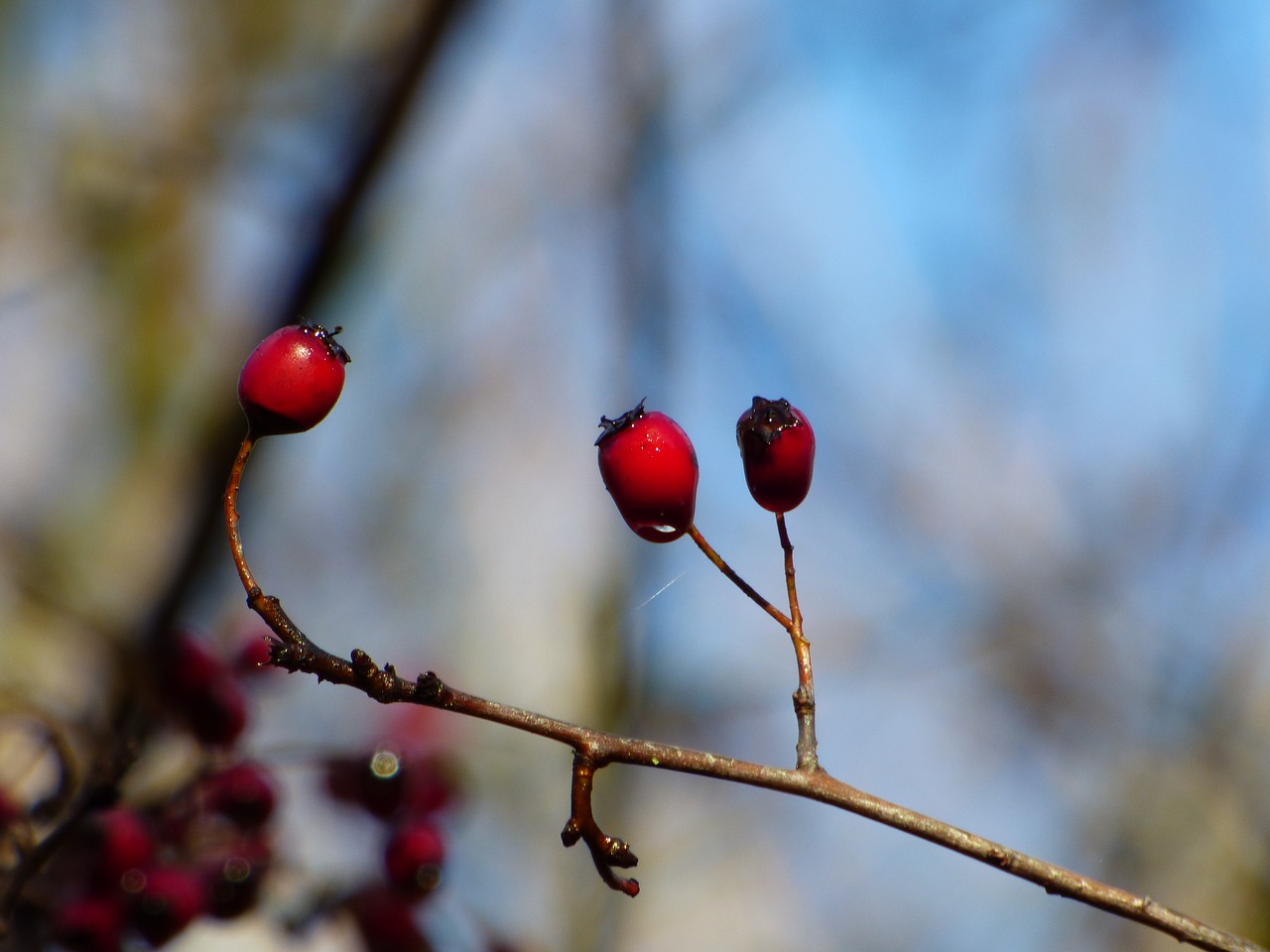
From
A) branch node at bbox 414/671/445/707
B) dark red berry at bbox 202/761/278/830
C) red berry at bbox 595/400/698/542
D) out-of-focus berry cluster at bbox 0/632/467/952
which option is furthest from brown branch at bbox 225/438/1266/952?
dark red berry at bbox 202/761/278/830

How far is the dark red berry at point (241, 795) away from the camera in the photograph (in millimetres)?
1706

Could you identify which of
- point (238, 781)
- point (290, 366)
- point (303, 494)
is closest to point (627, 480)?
point (290, 366)

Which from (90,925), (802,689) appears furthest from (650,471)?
(90,925)

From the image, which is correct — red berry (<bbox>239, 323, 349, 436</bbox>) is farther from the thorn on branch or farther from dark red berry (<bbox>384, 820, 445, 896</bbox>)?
dark red berry (<bbox>384, 820, 445, 896</bbox>)

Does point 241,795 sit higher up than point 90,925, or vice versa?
point 241,795

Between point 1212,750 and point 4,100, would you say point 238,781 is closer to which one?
point 1212,750

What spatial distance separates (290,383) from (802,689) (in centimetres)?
56

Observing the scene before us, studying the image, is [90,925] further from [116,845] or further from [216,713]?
[216,713]

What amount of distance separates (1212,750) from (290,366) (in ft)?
13.9

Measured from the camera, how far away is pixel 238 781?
1.71 meters

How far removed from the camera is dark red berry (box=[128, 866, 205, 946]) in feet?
5.09

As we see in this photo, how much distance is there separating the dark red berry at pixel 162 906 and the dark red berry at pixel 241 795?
0.13 m

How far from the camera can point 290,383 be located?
1.02 metres

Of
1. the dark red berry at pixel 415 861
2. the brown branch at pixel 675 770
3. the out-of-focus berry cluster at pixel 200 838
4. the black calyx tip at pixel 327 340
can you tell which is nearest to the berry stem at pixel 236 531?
the brown branch at pixel 675 770
